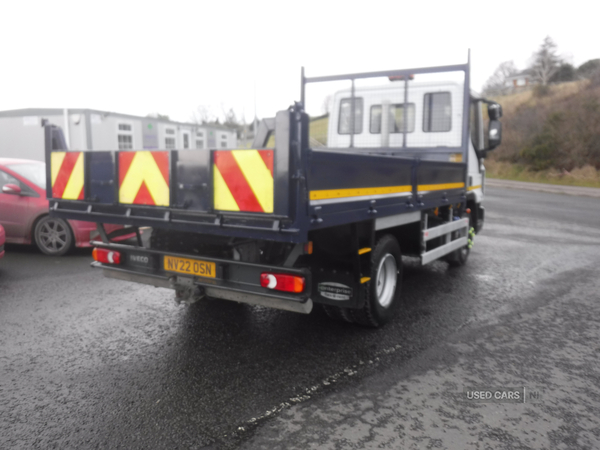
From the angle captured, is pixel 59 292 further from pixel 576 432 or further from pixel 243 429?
pixel 576 432

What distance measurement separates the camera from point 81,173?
418cm

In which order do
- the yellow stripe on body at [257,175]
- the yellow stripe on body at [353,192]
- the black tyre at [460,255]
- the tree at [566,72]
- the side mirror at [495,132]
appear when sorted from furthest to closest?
1. the tree at [566,72]
2. the black tyre at [460,255]
3. the side mirror at [495,132]
4. the yellow stripe on body at [353,192]
5. the yellow stripe on body at [257,175]

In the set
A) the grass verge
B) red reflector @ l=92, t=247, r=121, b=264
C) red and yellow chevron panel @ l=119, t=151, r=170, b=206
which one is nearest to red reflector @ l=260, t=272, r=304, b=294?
red and yellow chevron panel @ l=119, t=151, r=170, b=206

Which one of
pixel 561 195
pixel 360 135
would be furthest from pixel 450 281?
pixel 561 195

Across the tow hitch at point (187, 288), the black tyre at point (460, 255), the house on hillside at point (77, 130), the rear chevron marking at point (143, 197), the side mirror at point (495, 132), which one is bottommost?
the black tyre at point (460, 255)

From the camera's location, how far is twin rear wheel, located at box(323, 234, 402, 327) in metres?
4.40

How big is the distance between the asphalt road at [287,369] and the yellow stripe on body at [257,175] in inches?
50.8

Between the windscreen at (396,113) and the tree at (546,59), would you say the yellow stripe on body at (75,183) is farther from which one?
the tree at (546,59)

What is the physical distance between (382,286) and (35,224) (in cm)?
562

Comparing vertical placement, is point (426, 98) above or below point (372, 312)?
above

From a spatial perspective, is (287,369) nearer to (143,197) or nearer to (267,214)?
(267,214)

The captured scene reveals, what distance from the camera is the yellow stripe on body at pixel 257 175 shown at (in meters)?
3.28

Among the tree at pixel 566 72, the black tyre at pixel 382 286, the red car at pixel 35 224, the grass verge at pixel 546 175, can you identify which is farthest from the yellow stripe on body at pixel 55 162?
the tree at pixel 566 72

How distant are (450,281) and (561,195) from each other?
18.8m
